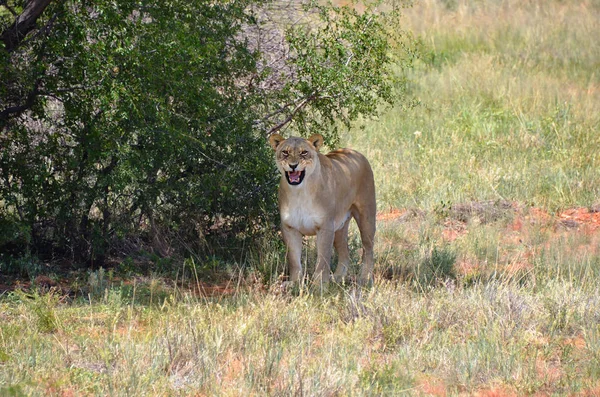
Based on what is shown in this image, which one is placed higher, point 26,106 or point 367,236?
point 26,106

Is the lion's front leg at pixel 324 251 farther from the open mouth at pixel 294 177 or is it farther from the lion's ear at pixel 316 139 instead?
→ the lion's ear at pixel 316 139

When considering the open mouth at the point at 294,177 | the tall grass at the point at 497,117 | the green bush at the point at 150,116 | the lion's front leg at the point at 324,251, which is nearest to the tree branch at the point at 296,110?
the green bush at the point at 150,116

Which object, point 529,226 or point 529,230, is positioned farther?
point 529,226

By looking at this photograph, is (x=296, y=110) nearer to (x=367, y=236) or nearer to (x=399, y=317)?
(x=367, y=236)

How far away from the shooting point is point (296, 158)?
8586mm

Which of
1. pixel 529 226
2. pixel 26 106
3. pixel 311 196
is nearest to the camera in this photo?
pixel 311 196

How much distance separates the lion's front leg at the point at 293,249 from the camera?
352 inches

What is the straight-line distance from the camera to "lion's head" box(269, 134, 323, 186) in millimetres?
8594

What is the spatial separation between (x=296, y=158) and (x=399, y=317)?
1.86 m

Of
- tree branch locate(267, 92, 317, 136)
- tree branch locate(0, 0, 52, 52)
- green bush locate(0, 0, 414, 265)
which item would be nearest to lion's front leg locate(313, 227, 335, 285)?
green bush locate(0, 0, 414, 265)

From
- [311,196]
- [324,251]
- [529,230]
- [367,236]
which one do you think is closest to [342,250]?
[367,236]

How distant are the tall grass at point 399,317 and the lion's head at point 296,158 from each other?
1043 millimetres

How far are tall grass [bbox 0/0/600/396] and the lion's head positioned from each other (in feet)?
3.42

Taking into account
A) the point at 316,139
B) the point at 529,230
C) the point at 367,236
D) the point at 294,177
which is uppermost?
the point at 316,139
